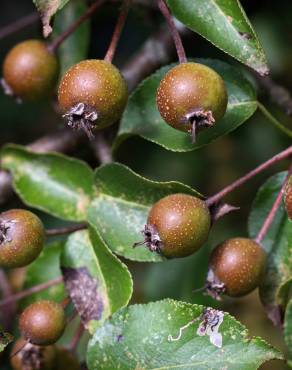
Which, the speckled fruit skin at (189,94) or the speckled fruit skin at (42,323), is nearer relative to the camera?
the speckled fruit skin at (189,94)

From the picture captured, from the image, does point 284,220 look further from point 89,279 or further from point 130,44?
point 130,44

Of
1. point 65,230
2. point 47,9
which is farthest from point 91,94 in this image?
point 65,230

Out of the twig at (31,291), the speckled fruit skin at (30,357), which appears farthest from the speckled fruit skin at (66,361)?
the twig at (31,291)

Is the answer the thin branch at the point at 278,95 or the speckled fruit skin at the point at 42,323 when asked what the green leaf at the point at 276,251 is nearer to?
the thin branch at the point at 278,95

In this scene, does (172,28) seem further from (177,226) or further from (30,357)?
(30,357)

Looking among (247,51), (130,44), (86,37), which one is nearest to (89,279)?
(247,51)

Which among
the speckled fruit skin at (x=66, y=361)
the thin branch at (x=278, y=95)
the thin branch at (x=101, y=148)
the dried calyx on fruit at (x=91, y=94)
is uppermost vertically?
the dried calyx on fruit at (x=91, y=94)
